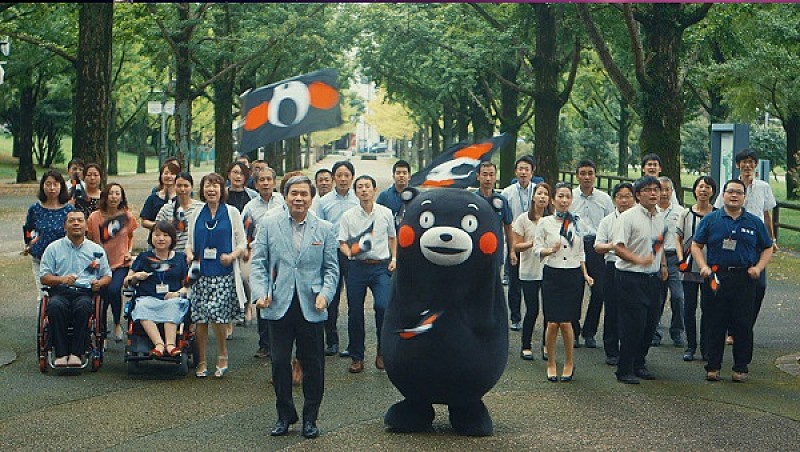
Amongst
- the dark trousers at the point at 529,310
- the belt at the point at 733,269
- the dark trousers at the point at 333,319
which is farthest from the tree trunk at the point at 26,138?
the belt at the point at 733,269

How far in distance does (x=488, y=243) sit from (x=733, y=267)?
3.25m

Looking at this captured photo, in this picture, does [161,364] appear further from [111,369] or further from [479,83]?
[479,83]

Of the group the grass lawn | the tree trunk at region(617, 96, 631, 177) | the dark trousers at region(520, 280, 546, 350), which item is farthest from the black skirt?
the grass lawn

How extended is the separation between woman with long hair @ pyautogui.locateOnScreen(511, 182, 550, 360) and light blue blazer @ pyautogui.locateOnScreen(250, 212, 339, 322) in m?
3.62

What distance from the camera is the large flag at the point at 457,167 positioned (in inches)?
391

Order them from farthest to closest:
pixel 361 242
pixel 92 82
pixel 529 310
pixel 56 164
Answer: pixel 56 164
pixel 92 82
pixel 529 310
pixel 361 242

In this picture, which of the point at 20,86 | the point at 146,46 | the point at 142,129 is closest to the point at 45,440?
the point at 146,46

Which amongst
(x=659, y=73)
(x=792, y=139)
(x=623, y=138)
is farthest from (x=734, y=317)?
(x=623, y=138)

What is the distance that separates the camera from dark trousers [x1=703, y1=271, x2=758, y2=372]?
1123 centimetres

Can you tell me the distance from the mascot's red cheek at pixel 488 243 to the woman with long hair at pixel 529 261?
3364 millimetres

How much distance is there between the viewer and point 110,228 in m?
13.0

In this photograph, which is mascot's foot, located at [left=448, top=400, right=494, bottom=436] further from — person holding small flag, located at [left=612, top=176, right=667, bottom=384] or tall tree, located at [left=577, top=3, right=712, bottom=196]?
tall tree, located at [left=577, top=3, right=712, bottom=196]

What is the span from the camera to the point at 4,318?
14.9 m

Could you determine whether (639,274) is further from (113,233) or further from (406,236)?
(113,233)
